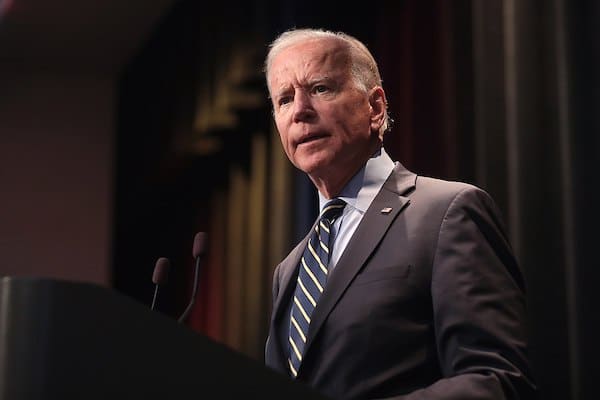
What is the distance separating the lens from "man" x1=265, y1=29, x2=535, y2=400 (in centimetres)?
164

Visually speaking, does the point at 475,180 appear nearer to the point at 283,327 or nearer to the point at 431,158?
the point at 431,158

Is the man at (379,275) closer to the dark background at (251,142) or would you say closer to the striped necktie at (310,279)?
the striped necktie at (310,279)

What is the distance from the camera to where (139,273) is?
7473 millimetres

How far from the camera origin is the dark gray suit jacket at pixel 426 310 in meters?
1.62

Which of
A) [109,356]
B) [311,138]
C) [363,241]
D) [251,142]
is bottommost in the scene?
[109,356]

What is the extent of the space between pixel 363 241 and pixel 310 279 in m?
0.15

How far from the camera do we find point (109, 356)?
4.27 feet

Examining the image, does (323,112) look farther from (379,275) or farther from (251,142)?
(251,142)

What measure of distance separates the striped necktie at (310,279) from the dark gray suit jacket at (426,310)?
0.05m

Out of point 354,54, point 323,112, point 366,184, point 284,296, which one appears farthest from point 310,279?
point 354,54

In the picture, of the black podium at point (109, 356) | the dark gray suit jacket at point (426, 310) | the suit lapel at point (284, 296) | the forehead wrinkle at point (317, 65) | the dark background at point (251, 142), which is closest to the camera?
the black podium at point (109, 356)

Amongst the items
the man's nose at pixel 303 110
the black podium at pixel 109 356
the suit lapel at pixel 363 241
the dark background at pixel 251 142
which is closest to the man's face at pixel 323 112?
the man's nose at pixel 303 110

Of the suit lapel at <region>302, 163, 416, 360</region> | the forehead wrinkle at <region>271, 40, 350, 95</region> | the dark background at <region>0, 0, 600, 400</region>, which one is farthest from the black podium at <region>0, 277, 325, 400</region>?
the dark background at <region>0, 0, 600, 400</region>

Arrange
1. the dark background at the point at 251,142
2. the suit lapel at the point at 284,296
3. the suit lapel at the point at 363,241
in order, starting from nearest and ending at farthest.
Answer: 1. the suit lapel at the point at 363,241
2. the suit lapel at the point at 284,296
3. the dark background at the point at 251,142
